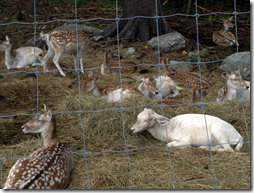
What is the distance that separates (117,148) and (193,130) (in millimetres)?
1074

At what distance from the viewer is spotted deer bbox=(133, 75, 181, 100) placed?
6.38 m

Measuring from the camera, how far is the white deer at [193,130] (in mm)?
3949

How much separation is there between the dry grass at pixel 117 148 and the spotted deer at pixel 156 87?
561mm

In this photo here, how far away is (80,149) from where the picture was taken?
4031mm

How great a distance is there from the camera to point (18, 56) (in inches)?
355

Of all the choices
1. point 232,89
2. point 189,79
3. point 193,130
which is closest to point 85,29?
point 189,79

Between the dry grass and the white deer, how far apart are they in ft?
0.51

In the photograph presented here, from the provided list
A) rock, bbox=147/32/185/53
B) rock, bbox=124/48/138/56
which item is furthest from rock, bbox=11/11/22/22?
rock, bbox=147/32/185/53

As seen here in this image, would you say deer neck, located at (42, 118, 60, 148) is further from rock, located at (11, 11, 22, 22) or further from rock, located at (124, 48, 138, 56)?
rock, located at (11, 11, 22, 22)

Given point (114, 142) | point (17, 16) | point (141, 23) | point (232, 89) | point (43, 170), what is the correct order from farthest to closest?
point (17, 16) → point (141, 23) → point (232, 89) → point (114, 142) → point (43, 170)

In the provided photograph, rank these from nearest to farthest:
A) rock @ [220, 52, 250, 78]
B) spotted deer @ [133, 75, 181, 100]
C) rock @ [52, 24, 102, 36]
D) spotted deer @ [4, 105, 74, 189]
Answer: spotted deer @ [4, 105, 74, 189], spotted deer @ [133, 75, 181, 100], rock @ [220, 52, 250, 78], rock @ [52, 24, 102, 36]

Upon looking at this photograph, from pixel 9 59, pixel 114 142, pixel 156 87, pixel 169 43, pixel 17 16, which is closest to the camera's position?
pixel 114 142

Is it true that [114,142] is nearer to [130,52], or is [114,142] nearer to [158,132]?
[158,132]

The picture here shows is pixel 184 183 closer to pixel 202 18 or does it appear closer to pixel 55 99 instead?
pixel 55 99
